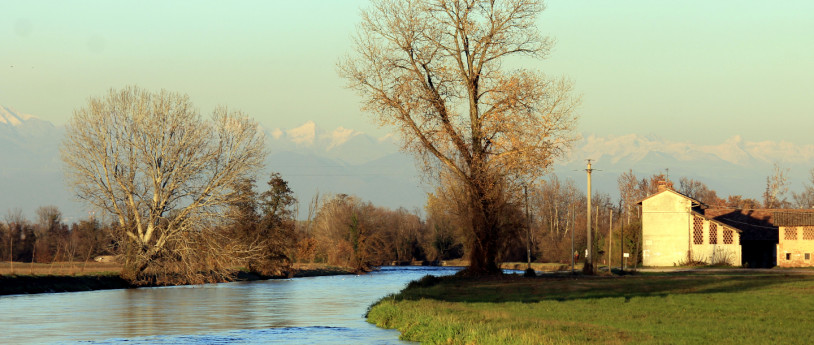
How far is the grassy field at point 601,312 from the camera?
64.5 feet

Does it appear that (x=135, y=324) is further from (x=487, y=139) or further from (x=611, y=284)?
(x=611, y=284)

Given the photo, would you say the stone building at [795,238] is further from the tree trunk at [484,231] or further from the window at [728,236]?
the tree trunk at [484,231]

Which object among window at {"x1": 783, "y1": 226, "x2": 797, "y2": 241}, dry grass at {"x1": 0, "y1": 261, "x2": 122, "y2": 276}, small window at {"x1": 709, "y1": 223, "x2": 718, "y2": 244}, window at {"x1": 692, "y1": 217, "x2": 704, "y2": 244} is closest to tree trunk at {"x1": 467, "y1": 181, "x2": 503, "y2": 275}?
dry grass at {"x1": 0, "y1": 261, "x2": 122, "y2": 276}

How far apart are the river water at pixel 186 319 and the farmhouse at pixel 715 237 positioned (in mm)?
37524

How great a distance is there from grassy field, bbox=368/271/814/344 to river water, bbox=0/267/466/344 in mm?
2014

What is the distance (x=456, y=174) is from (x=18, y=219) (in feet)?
302

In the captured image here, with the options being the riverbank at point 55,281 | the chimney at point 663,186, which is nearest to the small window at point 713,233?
the chimney at point 663,186

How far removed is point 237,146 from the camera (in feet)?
196

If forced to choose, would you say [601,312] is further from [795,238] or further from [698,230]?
[698,230]

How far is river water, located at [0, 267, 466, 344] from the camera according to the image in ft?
81.1

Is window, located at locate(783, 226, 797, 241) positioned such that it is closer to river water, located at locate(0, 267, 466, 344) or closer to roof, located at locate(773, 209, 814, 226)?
roof, located at locate(773, 209, 814, 226)

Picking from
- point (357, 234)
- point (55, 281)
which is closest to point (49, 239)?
point (357, 234)

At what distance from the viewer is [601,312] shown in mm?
27156

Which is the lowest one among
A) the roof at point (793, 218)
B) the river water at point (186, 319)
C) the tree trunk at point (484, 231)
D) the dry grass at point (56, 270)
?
the river water at point (186, 319)
